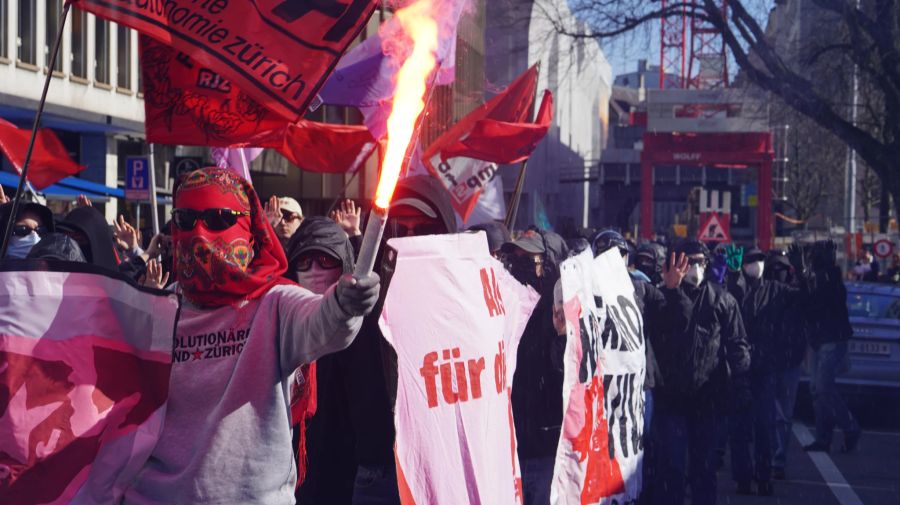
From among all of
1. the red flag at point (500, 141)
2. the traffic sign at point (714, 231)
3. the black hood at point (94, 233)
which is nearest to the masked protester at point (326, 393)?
the black hood at point (94, 233)

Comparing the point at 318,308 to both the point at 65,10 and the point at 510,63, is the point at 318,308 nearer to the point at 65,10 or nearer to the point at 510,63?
the point at 65,10

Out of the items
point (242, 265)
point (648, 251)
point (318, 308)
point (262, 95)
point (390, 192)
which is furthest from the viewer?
point (648, 251)

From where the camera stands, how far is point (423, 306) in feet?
15.6

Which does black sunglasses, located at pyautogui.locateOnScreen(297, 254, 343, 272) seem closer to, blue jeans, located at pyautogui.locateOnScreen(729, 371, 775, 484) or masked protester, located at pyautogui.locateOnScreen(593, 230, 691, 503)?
masked protester, located at pyautogui.locateOnScreen(593, 230, 691, 503)

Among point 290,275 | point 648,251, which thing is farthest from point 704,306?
point 290,275

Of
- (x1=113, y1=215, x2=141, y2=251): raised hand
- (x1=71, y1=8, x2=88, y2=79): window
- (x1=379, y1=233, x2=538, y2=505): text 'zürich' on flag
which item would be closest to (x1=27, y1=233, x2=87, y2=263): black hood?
(x1=379, y1=233, x2=538, y2=505): text 'zürich' on flag

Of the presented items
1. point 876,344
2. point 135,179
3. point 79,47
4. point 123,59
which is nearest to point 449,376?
point 876,344

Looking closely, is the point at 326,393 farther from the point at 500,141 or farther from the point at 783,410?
the point at 500,141

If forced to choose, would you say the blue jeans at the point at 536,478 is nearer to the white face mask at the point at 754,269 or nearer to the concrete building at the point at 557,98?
the white face mask at the point at 754,269

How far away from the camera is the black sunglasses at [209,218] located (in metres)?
3.74

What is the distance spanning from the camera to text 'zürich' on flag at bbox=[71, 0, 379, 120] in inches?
195

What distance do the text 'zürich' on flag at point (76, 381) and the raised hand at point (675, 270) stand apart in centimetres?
480

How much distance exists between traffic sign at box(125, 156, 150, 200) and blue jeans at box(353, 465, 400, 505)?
11.4 metres

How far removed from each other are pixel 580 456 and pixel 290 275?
1723 mm
